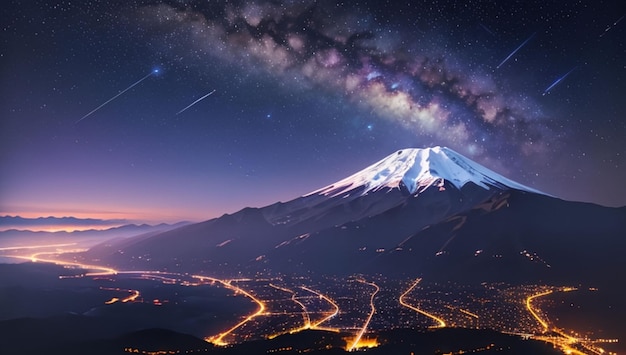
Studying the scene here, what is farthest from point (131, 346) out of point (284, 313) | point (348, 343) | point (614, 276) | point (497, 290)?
point (614, 276)

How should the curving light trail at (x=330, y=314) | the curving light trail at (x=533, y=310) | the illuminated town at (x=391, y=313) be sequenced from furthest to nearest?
the curving light trail at (x=330, y=314) < the curving light trail at (x=533, y=310) < the illuminated town at (x=391, y=313)

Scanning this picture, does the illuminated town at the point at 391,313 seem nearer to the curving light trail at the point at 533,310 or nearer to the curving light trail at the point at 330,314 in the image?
the curving light trail at the point at 533,310

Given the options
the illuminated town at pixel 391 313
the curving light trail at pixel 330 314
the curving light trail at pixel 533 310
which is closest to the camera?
the illuminated town at pixel 391 313

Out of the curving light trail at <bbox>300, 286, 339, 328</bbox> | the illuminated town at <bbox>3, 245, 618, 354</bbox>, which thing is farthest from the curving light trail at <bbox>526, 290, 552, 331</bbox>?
the curving light trail at <bbox>300, 286, 339, 328</bbox>

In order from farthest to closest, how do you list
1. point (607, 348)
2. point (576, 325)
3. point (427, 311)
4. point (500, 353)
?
point (427, 311) < point (576, 325) < point (607, 348) < point (500, 353)

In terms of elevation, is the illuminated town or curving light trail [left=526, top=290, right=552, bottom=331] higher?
the illuminated town

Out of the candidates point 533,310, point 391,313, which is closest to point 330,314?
point 391,313

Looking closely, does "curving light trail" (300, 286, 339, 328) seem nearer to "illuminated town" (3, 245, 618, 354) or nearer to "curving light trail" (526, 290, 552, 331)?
"illuminated town" (3, 245, 618, 354)

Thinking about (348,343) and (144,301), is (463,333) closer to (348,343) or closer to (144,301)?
(348,343)

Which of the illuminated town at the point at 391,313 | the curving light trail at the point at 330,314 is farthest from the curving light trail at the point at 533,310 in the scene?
the curving light trail at the point at 330,314

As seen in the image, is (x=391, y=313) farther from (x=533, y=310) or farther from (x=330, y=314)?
(x=533, y=310)

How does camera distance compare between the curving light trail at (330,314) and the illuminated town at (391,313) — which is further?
the curving light trail at (330,314)
